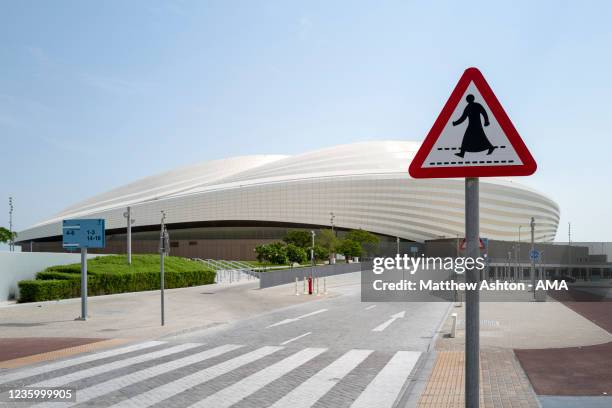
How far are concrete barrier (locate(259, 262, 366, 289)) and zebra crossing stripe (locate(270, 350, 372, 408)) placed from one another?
2793cm

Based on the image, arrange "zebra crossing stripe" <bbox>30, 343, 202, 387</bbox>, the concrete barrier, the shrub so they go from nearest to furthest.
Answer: "zebra crossing stripe" <bbox>30, 343, 202, 387</bbox>
the shrub
the concrete barrier

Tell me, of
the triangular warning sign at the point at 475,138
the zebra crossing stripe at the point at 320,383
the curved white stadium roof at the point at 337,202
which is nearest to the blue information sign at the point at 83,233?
the zebra crossing stripe at the point at 320,383

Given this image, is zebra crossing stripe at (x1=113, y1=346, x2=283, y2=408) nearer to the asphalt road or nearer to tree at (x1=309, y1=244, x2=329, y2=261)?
the asphalt road

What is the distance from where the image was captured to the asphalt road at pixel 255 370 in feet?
33.4

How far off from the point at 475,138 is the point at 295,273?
47.8 m

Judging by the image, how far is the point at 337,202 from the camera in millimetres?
113625

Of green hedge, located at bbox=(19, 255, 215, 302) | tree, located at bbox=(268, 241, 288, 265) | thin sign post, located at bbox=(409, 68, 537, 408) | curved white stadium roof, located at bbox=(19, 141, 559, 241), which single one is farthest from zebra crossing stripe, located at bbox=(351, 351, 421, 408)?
curved white stadium roof, located at bbox=(19, 141, 559, 241)

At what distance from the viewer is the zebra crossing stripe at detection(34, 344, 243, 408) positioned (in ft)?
32.8

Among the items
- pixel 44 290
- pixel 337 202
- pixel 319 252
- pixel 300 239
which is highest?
pixel 337 202

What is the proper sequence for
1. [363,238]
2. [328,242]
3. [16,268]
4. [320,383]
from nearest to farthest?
[320,383] < [16,268] < [328,242] < [363,238]

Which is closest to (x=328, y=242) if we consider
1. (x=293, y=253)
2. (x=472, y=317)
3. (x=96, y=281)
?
(x=293, y=253)

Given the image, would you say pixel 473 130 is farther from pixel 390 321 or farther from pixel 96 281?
pixel 96 281

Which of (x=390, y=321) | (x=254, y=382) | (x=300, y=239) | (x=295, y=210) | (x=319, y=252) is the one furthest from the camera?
(x=295, y=210)

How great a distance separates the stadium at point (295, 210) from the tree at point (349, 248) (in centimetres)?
1932
